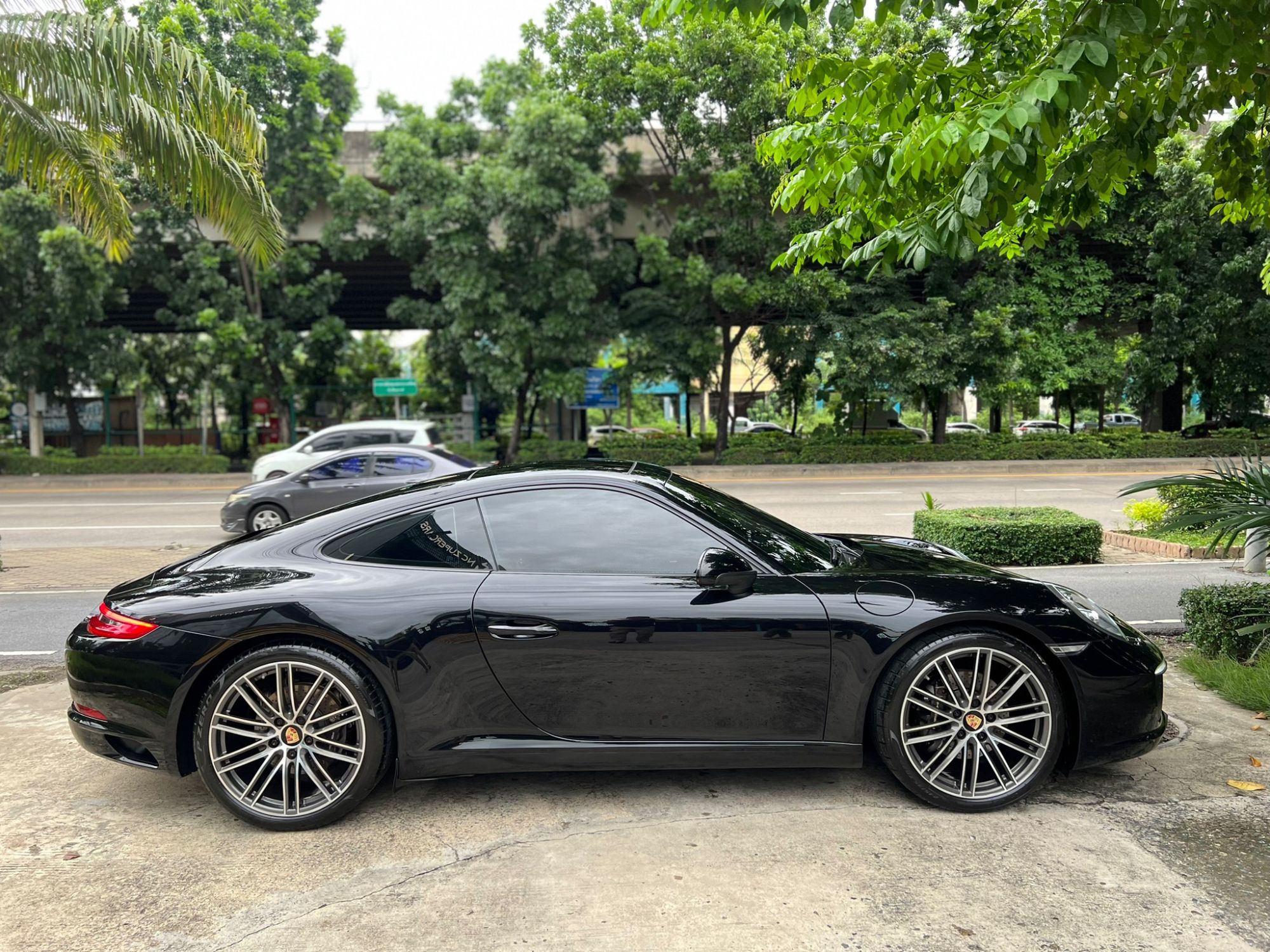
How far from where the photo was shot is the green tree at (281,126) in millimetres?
21500

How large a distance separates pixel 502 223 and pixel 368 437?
313 inches

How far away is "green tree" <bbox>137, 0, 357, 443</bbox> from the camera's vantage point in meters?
21.5

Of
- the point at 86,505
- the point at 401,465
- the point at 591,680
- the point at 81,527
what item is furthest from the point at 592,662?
the point at 86,505

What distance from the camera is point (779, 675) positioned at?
3.56 m

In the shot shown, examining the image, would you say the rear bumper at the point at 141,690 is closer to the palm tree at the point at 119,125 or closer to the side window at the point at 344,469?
the palm tree at the point at 119,125

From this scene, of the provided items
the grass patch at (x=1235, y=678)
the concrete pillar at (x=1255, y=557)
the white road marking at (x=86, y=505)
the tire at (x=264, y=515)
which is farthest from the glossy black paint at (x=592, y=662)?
the white road marking at (x=86, y=505)

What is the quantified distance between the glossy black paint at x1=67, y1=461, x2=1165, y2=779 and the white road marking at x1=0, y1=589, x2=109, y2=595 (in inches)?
225

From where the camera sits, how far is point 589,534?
150 inches

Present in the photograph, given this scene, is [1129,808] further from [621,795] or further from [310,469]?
[310,469]

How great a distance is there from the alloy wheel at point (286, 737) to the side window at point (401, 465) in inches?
351

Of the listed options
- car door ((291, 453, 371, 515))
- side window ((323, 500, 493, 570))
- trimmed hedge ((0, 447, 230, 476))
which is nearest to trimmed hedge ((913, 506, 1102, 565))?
side window ((323, 500, 493, 570))

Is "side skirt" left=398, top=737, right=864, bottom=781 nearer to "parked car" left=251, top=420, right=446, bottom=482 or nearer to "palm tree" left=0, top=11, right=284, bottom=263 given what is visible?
"palm tree" left=0, top=11, right=284, bottom=263

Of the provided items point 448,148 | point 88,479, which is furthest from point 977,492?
point 88,479

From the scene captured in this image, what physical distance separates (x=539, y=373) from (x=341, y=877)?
70.2 feet
